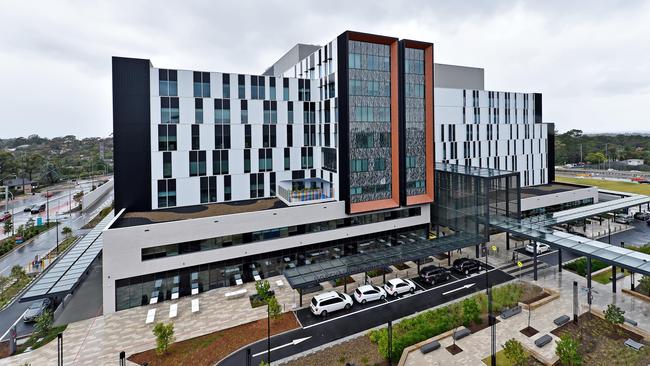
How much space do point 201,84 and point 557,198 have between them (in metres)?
51.8

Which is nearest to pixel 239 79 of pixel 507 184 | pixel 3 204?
pixel 507 184

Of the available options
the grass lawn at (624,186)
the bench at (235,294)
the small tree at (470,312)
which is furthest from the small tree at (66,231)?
the grass lawn at (624,186)

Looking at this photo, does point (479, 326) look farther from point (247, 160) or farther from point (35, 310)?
point (35, 310)

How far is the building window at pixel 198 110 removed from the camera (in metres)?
35.2

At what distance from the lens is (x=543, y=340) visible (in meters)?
19.9

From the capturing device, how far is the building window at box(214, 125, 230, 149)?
3638 centimetres

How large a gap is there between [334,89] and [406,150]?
11217 millimetres

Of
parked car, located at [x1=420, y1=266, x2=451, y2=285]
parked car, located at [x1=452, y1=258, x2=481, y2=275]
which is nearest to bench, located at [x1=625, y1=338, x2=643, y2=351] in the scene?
parked car, located at [x1=452, y1=258, x2=481, y2=275]

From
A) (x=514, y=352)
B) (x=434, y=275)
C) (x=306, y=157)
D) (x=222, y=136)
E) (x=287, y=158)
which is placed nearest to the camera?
(x=514, y=352)

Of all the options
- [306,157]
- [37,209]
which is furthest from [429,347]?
[37,209]

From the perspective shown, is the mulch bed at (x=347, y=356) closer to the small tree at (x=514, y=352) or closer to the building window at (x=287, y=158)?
the small tree at (x=514, y=352)

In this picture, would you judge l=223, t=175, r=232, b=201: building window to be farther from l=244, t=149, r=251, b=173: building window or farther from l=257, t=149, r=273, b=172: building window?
l=257, t=149, r=273, b=172: building window

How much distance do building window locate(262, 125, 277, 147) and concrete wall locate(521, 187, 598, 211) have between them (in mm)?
35163

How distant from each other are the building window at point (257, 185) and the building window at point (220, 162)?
11.0ft
